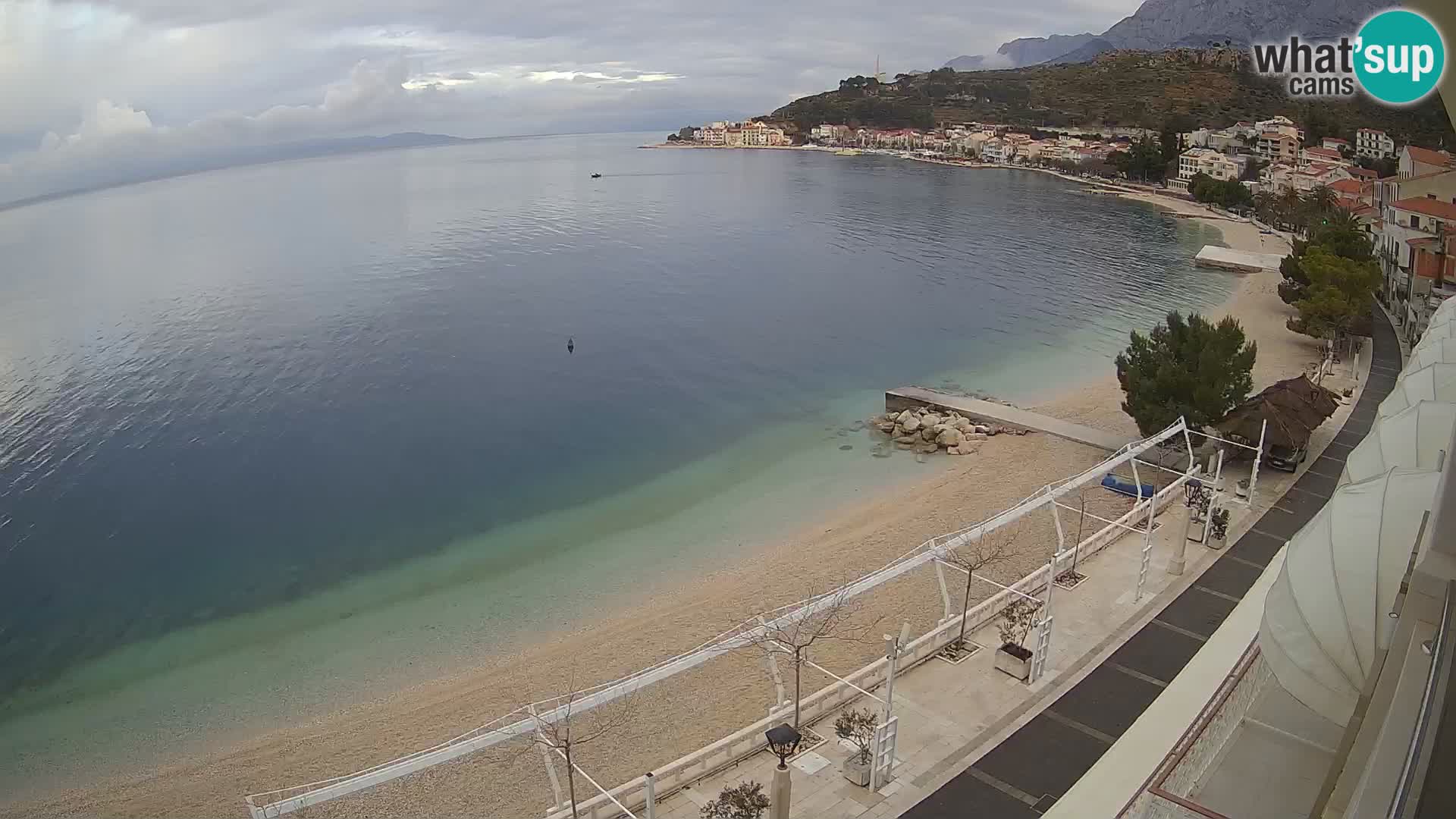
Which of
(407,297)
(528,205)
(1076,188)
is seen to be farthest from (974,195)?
(407,297)

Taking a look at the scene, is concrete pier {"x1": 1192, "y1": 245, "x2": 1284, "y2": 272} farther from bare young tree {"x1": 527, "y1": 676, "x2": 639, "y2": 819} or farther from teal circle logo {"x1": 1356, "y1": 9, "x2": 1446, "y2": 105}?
bare young tree {"x1": 527, "y1": 676, "x2": 639, "y2": 819}

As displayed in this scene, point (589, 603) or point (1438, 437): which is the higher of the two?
point (1438, 437)

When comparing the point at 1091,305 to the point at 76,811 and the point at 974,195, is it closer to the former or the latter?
the point at 76,811

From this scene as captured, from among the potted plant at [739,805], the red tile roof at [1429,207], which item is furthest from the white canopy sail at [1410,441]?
the red tile roof at [1429,207]

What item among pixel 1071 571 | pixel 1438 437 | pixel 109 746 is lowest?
pixel 109 746

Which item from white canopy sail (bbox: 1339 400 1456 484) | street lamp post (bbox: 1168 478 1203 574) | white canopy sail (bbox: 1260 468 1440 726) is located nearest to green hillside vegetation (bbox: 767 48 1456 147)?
street lamp post (bbox: 1168 478 1203 574)

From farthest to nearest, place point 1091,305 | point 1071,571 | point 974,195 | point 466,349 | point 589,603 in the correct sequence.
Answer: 1. point 974,195
2. point 1091,305
3. point 466,349
4. point 589,603
5. point 1071,571

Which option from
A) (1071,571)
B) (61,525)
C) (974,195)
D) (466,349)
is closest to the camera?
(1071,571)
